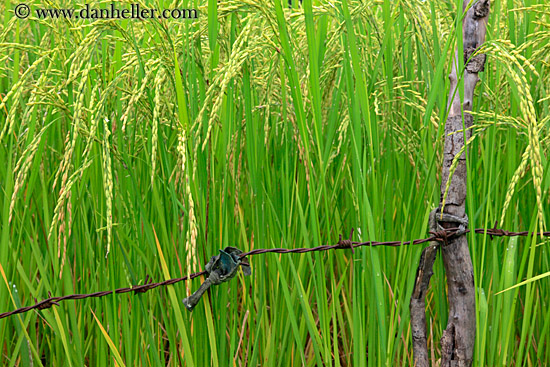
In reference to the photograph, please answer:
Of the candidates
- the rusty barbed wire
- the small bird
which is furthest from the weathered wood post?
the small bird

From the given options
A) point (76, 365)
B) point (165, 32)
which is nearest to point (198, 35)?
point (165, 32)

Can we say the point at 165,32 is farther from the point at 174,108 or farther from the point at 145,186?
the point at 145,186

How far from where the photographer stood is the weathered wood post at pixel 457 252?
130cm

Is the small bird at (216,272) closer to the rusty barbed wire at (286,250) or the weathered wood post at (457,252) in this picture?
the rusty barbed wire at (286,250)

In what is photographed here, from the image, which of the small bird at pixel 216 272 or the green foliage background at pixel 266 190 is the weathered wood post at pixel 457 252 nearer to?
the green foliage background at pixel 266 190

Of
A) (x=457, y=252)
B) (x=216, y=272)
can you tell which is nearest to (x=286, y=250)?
(x=216, y=272)

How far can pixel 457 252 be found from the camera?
133cm

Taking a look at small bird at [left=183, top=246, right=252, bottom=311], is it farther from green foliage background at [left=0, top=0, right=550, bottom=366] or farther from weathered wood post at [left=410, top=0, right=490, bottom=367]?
weathered wood post at [left=410, top=0, right=490, bottom=367]

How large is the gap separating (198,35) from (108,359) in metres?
1.02

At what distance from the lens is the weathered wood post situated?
130 cm

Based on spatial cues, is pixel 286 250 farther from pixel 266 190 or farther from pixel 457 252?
pixel 457 252

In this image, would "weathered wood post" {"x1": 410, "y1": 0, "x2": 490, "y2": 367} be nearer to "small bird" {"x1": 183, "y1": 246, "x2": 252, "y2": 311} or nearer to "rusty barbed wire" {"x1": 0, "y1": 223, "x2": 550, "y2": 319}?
"rusty barbed wire" {"x1": 0, "y1": 223, "x2": 550, "y2": 319}

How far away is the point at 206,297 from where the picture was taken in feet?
4.20

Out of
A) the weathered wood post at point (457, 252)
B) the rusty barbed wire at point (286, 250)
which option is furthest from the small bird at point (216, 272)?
the weathered wood post at point (457, 252)
